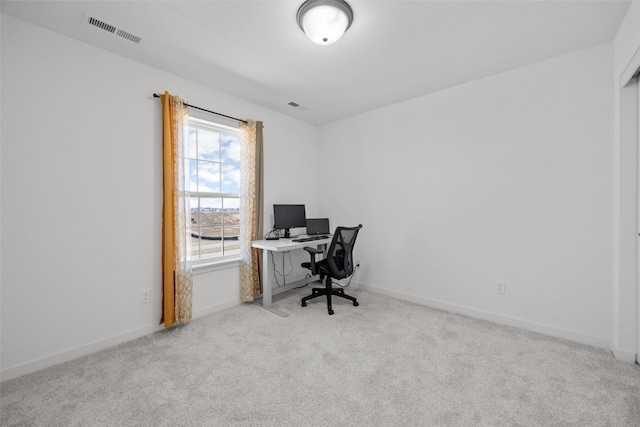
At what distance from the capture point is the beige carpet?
4.96 ft

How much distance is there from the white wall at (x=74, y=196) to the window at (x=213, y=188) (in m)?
0.43

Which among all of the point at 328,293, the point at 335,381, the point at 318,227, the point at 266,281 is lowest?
the point at 335,381

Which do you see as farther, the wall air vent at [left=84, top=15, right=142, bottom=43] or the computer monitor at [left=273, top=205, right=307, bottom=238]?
the computer monitor at [left=273, top=205, right=307, bottom=238]

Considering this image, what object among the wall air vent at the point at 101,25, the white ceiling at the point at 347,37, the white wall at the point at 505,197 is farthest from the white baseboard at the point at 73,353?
the white wall at the point at 505,197

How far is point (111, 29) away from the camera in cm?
202

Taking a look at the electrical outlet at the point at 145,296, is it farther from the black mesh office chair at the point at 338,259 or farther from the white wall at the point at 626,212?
the white wall at the point at 626,212

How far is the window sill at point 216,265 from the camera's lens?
2.89 meters

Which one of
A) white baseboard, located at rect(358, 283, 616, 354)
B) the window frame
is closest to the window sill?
the window frame

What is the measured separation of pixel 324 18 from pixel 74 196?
7.74 ft

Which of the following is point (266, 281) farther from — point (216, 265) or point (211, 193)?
point (211, 193)

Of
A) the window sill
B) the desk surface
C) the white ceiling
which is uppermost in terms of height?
the white ceiling

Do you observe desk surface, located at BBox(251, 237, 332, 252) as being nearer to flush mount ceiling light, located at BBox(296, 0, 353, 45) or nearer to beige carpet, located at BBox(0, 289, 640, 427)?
beige carpet, located at BBox(0, 289, 640, 427)

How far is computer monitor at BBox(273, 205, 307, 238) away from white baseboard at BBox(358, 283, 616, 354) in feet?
4.97

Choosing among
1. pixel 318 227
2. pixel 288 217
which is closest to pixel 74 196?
pixel 288 217
